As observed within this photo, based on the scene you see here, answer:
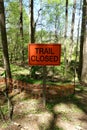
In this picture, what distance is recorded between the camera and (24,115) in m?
4.37

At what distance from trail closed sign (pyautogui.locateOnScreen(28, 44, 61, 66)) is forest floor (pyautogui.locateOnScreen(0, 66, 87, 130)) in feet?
4.05

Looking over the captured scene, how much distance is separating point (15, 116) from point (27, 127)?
1.85 feet

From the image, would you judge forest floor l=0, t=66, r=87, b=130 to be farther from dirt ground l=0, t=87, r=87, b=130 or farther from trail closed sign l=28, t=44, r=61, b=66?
trail closed sign l=28, t=44, r=61, b=66

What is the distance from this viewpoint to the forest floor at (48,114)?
3.95 meters

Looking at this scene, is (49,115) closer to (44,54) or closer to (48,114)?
(48,114)

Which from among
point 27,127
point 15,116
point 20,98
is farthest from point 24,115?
point 20,98

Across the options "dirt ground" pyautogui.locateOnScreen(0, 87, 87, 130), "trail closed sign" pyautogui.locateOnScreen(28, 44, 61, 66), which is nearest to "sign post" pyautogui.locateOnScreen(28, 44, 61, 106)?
"trail closed sign" pyautogui.locateOnScreen(28, 44, 61, 66)

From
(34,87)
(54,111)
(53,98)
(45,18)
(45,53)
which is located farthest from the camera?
(45,18)

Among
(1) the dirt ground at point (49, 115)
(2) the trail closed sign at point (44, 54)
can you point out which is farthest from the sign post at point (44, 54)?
(1) the dirt ground at point (49, 115)

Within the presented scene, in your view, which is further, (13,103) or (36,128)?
(13,103)

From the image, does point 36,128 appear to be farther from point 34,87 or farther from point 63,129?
point 34,87

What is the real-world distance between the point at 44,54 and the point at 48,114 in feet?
4.73

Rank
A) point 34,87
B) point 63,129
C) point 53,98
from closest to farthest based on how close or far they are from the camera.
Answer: point 63,129, point 53,98, point 34,87

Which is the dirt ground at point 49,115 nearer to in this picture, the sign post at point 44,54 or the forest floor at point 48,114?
the forest floor at point 48,114
